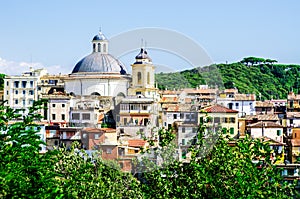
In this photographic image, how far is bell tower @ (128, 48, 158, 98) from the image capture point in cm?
3378

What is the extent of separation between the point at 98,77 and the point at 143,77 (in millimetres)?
3192

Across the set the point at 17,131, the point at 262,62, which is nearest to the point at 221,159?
the point at 17,131

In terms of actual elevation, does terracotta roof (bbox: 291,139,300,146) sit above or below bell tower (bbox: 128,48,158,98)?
below

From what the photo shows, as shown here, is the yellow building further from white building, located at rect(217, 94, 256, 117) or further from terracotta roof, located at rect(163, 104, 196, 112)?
white building, located at rect(217, 94, 256, 117)


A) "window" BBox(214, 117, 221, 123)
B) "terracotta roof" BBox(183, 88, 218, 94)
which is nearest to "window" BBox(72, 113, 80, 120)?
"terracotta roof" BBox(183, 88, 218, 94)

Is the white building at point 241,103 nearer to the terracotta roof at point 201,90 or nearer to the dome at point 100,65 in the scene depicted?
the terracotta roof at point 201,90

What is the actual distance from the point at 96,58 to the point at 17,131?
99.2ft

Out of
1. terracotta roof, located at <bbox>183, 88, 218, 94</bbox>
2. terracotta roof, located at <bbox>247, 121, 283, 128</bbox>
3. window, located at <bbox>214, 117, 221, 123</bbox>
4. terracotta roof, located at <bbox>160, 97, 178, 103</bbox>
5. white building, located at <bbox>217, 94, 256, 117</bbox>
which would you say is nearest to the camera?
window, located at <bbox>214, 117, 221, 123</bbox>

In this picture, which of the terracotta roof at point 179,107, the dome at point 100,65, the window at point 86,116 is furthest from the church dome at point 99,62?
the terracotta roof at point 179,107

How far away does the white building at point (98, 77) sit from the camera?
36.8 m

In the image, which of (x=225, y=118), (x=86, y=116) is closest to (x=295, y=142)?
(x=225, y=118)

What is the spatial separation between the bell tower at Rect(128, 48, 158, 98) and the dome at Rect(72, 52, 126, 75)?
2760 mm

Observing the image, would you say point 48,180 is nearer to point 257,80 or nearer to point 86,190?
point 86,190

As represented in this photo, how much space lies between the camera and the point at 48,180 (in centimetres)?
780
